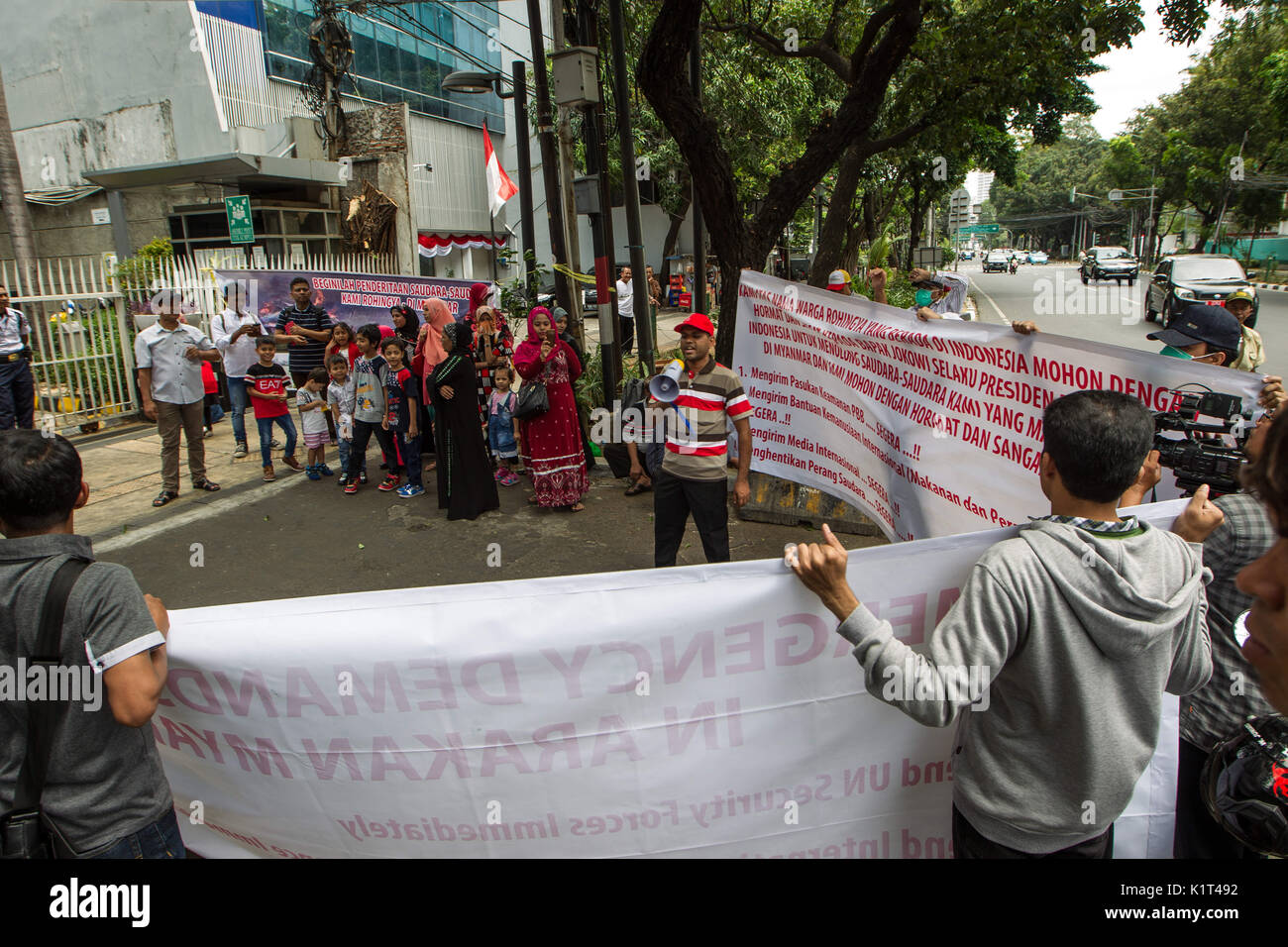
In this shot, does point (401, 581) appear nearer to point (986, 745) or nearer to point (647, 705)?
point (647, 705)

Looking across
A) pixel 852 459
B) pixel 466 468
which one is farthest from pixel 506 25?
pixel 852 459

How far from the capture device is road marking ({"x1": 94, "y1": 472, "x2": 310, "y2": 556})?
6.46m

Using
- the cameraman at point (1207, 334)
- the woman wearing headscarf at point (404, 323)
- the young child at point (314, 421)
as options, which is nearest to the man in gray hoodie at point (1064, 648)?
the cameraman at point (1207, 334)

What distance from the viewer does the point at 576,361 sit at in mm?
7195

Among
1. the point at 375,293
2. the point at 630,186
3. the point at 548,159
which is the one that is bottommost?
the point at 375,293

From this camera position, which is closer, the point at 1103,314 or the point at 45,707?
the point at 45,707

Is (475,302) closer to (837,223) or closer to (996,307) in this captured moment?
(837,223)

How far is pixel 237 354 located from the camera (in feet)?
30.5

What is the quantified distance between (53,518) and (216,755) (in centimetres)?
81

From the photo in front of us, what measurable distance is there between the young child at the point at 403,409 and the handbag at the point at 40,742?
5908mm

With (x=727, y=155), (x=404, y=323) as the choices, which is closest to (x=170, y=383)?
(x=404, y=323)

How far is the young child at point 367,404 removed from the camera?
766 centimetres

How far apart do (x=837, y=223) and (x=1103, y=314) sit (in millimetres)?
17038

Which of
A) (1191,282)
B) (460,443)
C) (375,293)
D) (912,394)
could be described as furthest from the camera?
(1191,282)
